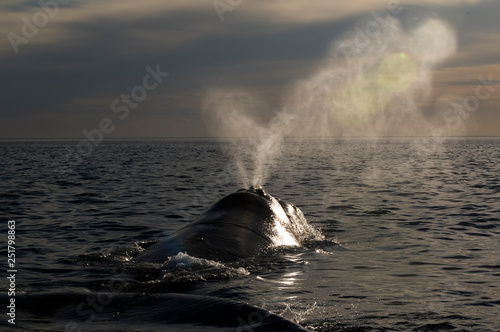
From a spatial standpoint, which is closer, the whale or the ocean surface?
the ocean surface

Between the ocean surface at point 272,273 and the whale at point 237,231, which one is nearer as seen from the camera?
the ocean surface at point 272,273

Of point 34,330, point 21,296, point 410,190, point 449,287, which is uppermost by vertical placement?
point 410,190

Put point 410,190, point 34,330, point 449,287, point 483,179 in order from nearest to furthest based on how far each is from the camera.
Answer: point 34,330 < point 449,287 < point 410,190 < point 483,179

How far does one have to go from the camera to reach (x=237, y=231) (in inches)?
528

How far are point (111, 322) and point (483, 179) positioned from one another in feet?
127

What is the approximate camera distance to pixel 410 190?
109 ft

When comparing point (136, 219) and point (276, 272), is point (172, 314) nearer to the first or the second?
point (276, 272)

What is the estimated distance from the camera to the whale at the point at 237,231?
12.1m

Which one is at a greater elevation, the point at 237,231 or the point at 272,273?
the point at 237,231

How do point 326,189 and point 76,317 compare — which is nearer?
Answer: point 76,317

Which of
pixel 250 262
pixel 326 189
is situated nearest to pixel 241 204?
pixel 250 262

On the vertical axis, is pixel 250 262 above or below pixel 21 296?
above

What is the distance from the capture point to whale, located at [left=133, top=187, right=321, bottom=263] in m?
12.1

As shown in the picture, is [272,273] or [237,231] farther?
[237,231]
